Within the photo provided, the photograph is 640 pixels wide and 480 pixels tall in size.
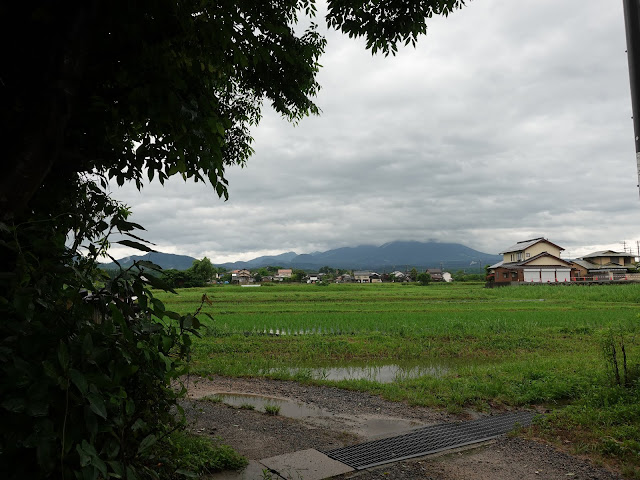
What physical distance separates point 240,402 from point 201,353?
5119 millimetres

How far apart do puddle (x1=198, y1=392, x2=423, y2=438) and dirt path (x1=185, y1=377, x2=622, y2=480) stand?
0.05 ft

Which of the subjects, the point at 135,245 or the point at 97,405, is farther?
the point at 135,245

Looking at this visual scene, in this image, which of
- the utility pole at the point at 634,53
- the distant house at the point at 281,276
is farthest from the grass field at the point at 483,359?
the distant house at the point at 281,276

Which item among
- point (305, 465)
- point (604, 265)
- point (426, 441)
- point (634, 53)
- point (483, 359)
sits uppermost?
point (634, 53)

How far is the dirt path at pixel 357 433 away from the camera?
4.34 m

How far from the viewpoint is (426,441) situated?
5.24 meters

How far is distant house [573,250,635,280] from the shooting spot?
56562mm

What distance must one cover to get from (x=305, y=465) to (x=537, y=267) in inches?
2219

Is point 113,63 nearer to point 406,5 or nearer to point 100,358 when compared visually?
point 100,358

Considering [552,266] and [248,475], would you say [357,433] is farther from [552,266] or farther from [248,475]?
[552,266]

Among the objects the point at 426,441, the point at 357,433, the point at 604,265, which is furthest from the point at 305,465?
the point at 604,265

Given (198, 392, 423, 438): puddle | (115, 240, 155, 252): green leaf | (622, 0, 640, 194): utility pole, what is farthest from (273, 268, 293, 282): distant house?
(115, 240, 155, 252): green leaf

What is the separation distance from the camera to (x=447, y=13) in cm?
447

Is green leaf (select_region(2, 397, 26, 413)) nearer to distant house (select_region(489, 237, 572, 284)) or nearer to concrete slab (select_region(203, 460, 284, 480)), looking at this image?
concrete slab (select_region(203, 460, 284, 480))
